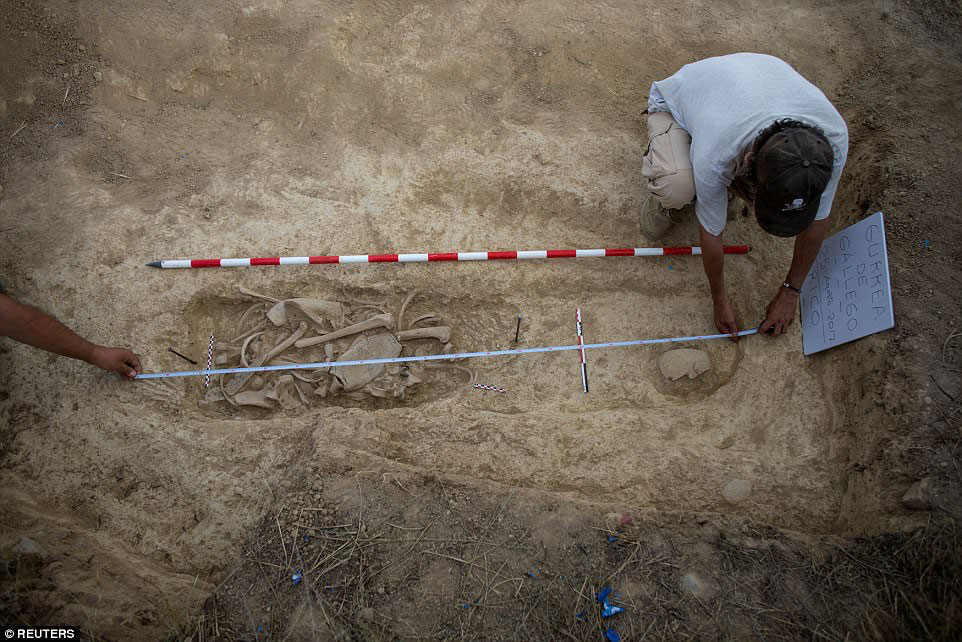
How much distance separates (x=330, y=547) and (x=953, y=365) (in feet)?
10.7

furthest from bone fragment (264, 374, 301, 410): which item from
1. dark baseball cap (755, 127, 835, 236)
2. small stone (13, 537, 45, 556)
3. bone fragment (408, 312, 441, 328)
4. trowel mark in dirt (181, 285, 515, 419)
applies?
dark baseball cap (755, 127, 835, 236)

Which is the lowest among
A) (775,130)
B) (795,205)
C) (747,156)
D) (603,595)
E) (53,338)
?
(603,595)

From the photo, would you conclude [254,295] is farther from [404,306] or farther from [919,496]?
[919,496]

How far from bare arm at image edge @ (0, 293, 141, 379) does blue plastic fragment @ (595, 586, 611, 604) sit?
2.81 meters

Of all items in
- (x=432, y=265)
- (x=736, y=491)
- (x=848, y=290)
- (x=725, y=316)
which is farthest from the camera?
(x=432, y=265)

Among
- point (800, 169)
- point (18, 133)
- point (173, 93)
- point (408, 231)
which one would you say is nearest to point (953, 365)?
point (800, 169)

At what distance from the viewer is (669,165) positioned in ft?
11.0

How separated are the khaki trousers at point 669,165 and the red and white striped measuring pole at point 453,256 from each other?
0.37 m

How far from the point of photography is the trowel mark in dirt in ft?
11.6

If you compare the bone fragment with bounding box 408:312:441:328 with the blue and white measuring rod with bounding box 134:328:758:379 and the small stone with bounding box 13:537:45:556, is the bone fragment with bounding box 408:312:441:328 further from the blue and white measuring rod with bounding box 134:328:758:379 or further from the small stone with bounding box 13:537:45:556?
the small stone with bounding box 13:537:45:556

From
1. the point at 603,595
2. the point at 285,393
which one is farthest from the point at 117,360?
the point at 603,595

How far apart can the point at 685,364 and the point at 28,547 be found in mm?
3540

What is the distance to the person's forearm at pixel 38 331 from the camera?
106 inches

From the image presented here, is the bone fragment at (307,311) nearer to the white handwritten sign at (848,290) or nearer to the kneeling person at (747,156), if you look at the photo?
the kneeling person at (747,156)
